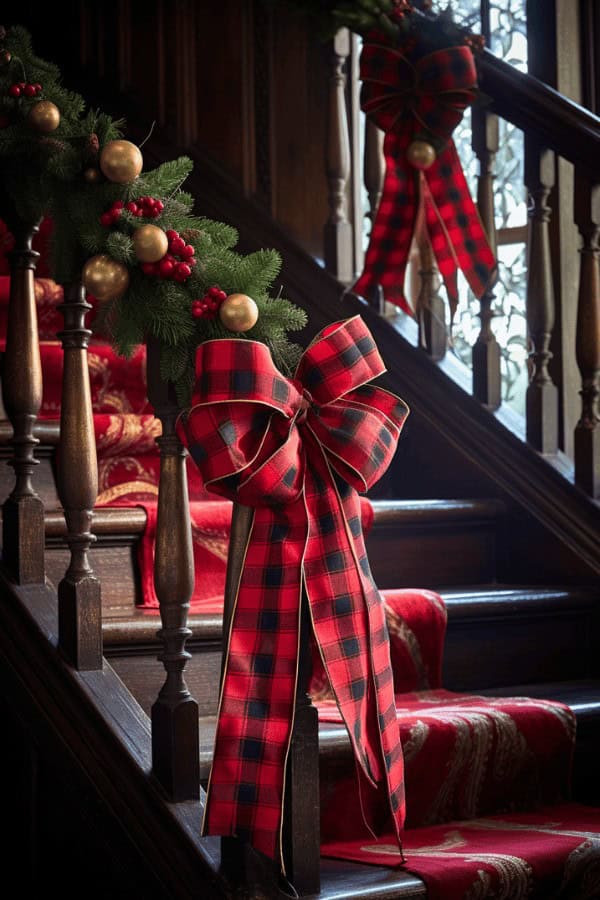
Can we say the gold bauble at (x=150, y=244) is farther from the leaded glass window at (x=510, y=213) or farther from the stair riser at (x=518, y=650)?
the leaded glass window at (x=510, y=213)

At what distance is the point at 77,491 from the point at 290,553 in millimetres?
373

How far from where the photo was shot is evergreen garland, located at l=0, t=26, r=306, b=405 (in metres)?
1.40

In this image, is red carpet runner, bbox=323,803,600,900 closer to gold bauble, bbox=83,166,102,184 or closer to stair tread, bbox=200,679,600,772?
stair tread, bbox=200,679,600,772

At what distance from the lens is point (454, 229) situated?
254cm

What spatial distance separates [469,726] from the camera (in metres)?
1.76

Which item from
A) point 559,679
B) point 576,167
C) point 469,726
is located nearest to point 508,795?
point 469,726

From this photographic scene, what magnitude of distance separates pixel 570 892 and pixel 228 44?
2.47 m


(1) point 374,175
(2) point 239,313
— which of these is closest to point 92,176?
(2) point 239,313

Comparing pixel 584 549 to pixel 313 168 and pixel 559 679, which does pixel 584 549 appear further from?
pixel 313 168

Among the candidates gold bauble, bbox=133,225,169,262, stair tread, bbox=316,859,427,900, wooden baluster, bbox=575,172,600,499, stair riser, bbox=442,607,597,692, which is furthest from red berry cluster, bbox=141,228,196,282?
wooden baluster, bbox=575,172,600,499

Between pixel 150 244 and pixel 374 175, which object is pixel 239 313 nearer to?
pixel 150 244

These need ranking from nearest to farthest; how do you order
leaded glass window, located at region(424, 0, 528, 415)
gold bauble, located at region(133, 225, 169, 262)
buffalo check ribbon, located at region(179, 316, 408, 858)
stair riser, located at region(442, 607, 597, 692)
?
buffalo check ribbon, located at region(179, 316, 408, 858) → gold bauble, located at region(133, 225, 169, 262) → stair riser, located at region(442, 607, 597, 692) → leaded glass window, located at region(424, 0, 528, 415)

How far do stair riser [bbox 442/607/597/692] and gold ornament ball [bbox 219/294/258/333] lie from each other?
895 millimetres

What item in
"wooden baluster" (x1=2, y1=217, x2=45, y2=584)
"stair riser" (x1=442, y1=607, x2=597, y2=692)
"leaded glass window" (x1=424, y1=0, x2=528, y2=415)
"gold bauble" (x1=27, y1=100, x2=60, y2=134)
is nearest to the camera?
"gold bauble" (x1=27, y1=100, x2=60, y2=134)
